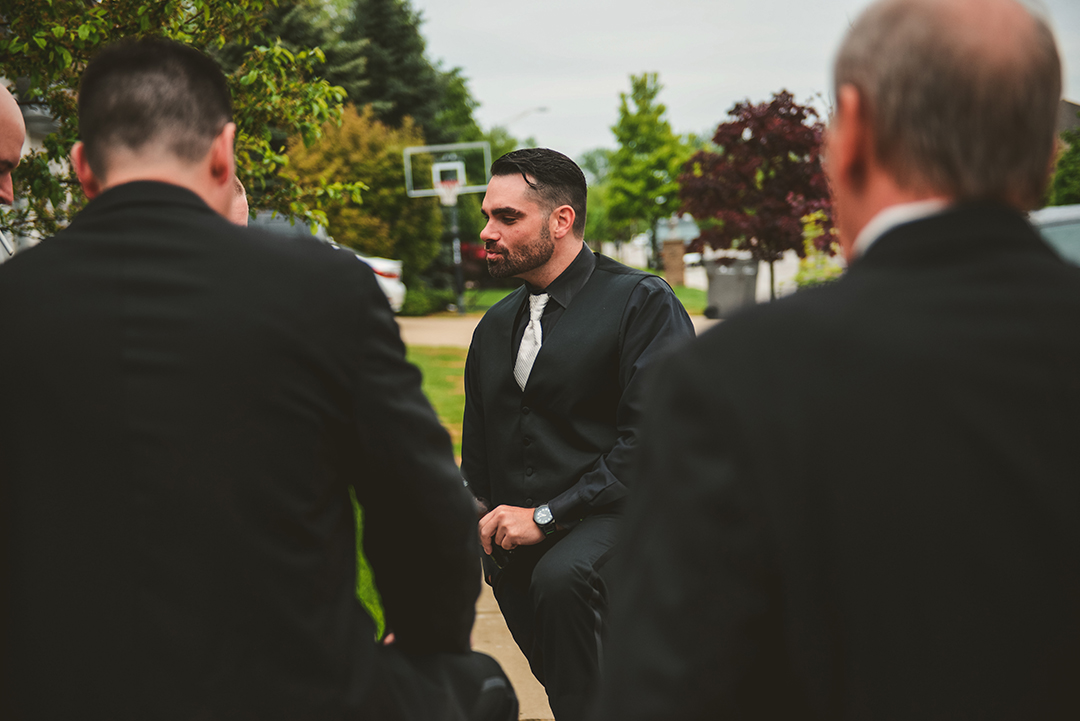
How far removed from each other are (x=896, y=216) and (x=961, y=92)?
166 millimetres

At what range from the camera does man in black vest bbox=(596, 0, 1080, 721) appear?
3.36 feet

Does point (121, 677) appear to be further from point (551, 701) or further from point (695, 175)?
point (695, 175)

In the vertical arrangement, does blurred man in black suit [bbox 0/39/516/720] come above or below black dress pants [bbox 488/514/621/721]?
above

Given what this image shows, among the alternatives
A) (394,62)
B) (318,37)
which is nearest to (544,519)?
(318,37)

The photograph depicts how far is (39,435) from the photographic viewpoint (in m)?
1.35

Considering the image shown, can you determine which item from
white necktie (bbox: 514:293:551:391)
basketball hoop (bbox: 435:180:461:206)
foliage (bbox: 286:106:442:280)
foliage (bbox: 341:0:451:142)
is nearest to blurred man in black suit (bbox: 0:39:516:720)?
white necktie (bbox: 514:293:551:391)

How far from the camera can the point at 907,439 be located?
1028 millimetres

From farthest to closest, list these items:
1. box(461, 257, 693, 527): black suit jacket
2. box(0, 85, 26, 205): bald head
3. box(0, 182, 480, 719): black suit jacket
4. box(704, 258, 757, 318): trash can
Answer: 1. box(704, 258, 757, 318): trash can
2. box(461, 257, 693, 527): black suit jacket
3. box(0, 85, 26, 205): bald head
4. box(0, 182, 480, 719): black suit jacket

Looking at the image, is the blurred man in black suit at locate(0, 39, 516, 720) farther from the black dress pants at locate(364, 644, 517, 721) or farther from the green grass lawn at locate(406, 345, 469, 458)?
the green grass lawn at locate(406, 345, 469, 458)

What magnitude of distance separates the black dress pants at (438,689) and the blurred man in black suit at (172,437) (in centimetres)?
6

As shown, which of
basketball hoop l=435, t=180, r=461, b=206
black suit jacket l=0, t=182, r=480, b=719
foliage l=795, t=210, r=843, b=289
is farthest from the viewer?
basketball hoop l=435, t=180, r=461, b=206

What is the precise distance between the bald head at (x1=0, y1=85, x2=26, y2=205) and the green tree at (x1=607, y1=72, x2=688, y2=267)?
41.1 metres

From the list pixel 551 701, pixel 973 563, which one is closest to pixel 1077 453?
pixel 973 563

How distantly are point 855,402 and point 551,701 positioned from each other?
2.33 meters
